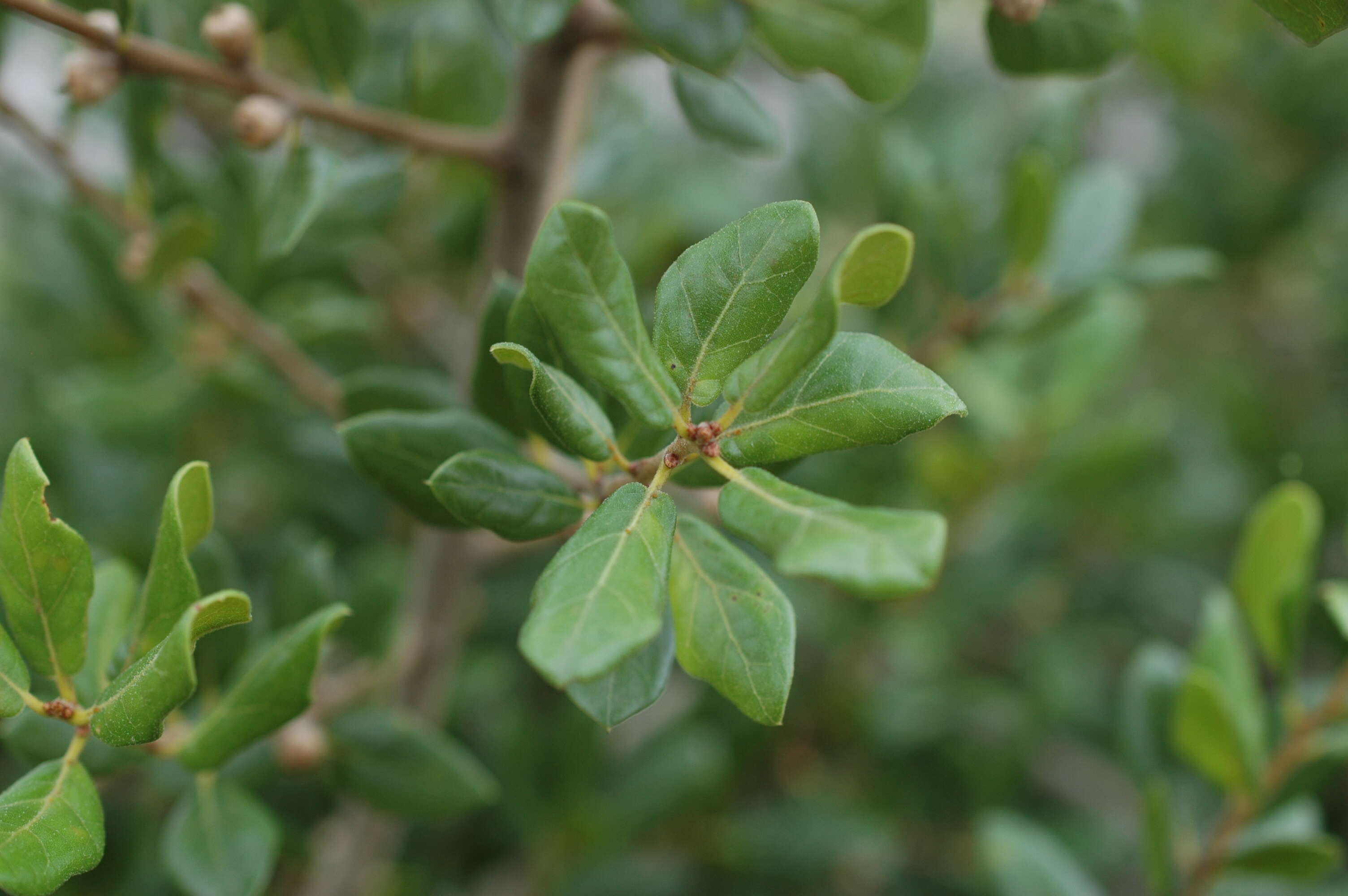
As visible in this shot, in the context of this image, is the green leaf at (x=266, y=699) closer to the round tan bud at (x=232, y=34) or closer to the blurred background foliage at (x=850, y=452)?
the blurred background foliage at (x=850, y=452)

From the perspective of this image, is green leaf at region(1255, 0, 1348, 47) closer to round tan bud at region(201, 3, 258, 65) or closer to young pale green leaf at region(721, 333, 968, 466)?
young pale green leaf at region(721, 333, 968, 466)

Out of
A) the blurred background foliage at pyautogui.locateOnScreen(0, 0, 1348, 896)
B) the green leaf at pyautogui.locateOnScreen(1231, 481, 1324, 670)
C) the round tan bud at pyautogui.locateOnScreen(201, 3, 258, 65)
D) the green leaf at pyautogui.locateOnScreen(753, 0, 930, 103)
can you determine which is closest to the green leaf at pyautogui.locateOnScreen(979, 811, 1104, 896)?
the blurred background foliage at pyautogui.locateOnScreen(0, 0, 1348, 896)

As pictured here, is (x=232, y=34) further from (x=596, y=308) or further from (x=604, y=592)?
(x=604, y=592)

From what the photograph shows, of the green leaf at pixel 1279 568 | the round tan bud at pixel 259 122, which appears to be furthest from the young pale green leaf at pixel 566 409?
the green leaf at pixel 1279 568

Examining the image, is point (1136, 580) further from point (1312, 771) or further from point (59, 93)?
point (59, 93)

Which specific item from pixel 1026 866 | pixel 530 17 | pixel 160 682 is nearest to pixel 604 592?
pixel 160 682

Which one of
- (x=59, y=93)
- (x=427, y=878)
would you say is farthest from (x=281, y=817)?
(x=59, y=93)
